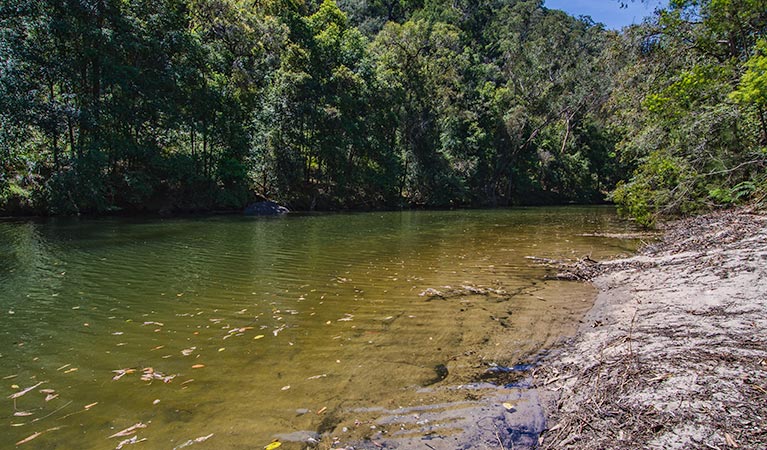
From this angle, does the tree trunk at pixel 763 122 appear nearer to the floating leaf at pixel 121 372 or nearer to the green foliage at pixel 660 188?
the green foliage at pixel 660 188

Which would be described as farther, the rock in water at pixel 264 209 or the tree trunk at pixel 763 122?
the rock in water at pixel 264 209

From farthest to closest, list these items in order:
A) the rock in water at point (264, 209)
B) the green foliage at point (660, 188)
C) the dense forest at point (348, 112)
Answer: the rock in water at point (264, 209) < the dense forest at point (348, 112) < the green foliage at point (660, 188)

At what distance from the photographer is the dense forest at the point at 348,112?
44.2ft

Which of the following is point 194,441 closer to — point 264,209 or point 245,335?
point 245,335

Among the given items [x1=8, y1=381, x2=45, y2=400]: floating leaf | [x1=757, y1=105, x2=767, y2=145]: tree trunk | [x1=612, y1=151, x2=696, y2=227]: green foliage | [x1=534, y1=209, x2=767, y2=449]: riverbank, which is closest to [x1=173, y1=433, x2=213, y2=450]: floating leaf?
[x1=8, y1=381, x2=45, y2=400]: floating leaf

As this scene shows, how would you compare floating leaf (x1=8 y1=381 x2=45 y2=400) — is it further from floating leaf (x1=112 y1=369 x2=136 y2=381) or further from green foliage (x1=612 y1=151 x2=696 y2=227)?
green foliage (x1=612 y1=151 x2=696 y2=227)

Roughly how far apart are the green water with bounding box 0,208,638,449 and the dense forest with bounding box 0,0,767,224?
5.49m

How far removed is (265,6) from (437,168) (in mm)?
21614

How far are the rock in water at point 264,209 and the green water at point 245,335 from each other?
51.9 feet

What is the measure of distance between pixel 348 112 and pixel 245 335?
30.2 meters

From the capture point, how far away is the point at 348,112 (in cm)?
3381

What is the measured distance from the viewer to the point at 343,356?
4.94 m

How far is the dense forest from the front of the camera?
1348 cm

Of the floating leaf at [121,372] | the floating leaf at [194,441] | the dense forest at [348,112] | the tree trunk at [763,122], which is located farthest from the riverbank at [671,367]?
the tree trunk at [763,122]
